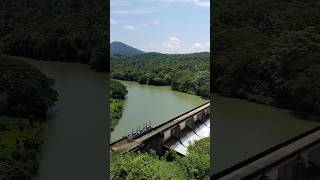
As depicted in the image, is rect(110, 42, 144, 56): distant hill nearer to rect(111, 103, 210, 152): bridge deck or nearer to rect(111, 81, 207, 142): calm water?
rect(111, 81, 207, 142): calm water

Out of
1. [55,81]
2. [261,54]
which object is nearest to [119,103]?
[55,81]

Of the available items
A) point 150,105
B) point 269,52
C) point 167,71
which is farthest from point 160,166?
point 269,52

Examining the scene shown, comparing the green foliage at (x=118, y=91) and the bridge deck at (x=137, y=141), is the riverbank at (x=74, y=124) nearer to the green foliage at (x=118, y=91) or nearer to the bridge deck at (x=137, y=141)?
the bridge deck at (x=137, y=141)

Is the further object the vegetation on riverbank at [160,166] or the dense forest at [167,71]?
the dense forest at [167,71]

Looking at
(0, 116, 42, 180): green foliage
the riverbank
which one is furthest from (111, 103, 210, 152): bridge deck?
(0, 116, 42, 180): green foliage

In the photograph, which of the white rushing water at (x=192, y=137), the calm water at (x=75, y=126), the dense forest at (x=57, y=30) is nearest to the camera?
the calm water at (x=75, y=126)

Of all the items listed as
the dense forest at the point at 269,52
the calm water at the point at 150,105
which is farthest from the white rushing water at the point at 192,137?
the dense forest at the point at 269,52
